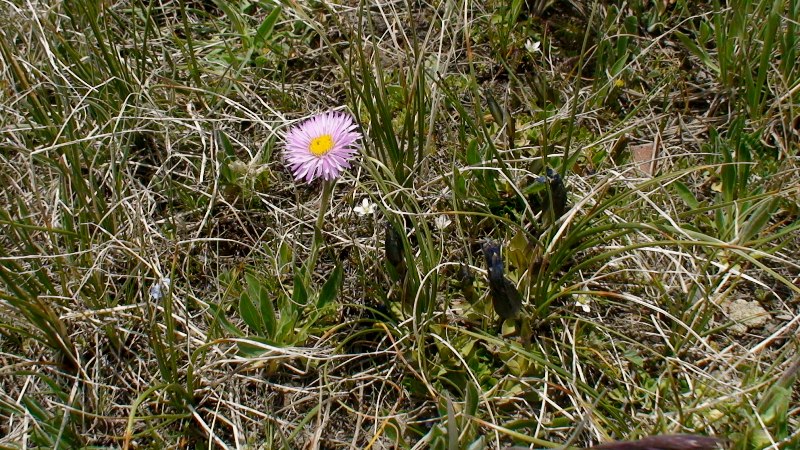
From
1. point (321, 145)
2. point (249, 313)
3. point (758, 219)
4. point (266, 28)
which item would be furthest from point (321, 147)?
point (758, 219)

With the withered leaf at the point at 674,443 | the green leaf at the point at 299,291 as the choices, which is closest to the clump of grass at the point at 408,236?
the green leaf at the point at 299,291

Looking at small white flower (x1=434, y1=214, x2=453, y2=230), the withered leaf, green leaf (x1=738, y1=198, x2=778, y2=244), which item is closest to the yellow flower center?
small white flower (x1=434, y1=214, x2=453, y2=230)

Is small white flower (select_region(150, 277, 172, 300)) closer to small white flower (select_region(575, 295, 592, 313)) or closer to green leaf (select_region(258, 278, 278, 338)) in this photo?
green leaf (select_region(258, 278, 278, 338))

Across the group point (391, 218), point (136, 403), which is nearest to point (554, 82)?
point (391, 218)

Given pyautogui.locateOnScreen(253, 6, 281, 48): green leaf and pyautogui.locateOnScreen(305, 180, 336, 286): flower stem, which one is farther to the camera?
pyautogui.locateOnScreen(253, 6, 281, 48): green leaf

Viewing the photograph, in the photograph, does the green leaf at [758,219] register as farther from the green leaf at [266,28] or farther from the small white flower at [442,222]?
the green leaf at [266,28]

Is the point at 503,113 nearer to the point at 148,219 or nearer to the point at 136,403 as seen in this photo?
the point at 148,219
